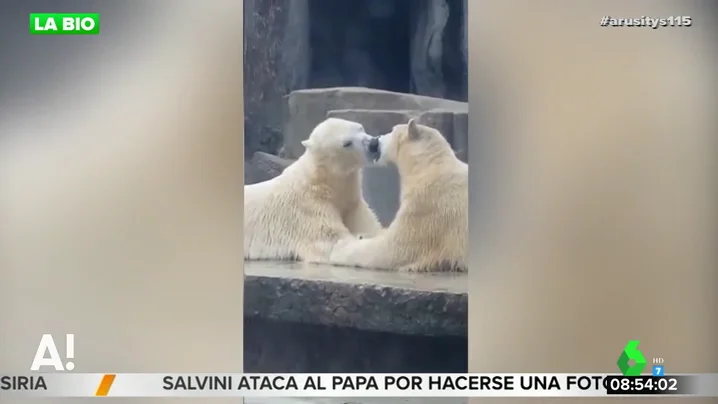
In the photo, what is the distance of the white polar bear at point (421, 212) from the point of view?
3.76 ft

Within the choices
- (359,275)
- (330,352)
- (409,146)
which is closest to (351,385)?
(330,352)

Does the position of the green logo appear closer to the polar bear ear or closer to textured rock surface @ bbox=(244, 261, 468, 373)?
textured rock surface @ bbox=(244, 261, 468, 373)

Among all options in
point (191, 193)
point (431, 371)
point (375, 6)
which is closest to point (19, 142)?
point (191, 193)

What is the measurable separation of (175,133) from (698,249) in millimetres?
933

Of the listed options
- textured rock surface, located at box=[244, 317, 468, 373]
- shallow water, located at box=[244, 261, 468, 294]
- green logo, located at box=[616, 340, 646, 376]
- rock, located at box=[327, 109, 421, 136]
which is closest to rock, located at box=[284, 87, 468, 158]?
rock, located at box=[327, 109, 421, 136]

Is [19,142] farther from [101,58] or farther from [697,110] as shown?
[697,110]

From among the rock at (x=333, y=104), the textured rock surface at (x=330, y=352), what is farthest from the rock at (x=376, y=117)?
the textured rock surface at (x=330, y=352)

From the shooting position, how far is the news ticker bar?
116cm

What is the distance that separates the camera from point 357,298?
1.15 metres

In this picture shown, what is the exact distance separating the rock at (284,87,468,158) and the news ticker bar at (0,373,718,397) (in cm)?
41

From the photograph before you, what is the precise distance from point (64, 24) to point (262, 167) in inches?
16.6

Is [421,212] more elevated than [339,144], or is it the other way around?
[339,144]
